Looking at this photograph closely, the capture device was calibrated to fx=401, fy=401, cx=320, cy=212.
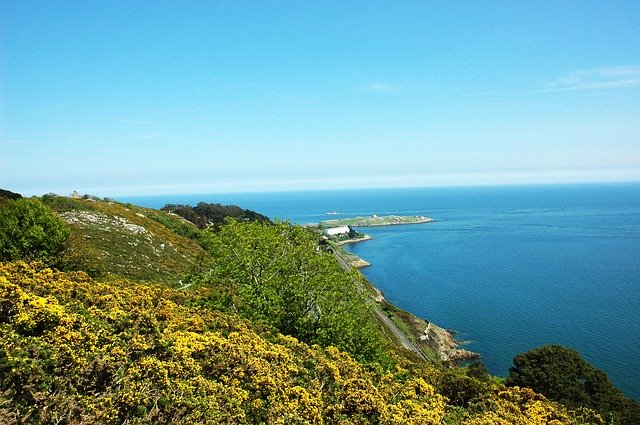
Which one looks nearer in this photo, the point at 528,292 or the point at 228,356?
the point at 228,356

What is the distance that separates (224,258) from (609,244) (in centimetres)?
18593

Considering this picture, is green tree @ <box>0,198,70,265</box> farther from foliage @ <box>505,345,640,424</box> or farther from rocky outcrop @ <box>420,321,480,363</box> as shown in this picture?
rocky outcrop @ <box>420,321,480,363</box>

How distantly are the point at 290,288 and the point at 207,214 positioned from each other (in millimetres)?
96006

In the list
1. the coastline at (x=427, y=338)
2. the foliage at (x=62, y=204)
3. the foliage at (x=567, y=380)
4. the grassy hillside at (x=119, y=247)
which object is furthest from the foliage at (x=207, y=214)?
the foliage at (x=567, y=380)

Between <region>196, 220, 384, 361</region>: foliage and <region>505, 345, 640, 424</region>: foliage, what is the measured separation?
26.9 meters

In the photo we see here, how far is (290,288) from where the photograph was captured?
20156 mm

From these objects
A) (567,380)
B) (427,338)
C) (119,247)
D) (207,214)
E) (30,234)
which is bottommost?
(427,338)

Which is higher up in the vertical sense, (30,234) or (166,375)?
(30,234)

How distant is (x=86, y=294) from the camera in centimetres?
1218

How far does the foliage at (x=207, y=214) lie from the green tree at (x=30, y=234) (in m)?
67.6

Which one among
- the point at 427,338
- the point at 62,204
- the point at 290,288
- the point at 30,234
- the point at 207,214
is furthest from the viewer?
the point at 207,214

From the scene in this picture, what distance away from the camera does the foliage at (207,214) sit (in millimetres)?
95494

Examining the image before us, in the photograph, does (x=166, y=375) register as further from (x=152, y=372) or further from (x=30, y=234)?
(x=30, y=234)

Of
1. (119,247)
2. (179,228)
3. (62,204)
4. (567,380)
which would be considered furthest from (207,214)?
(567,380)
